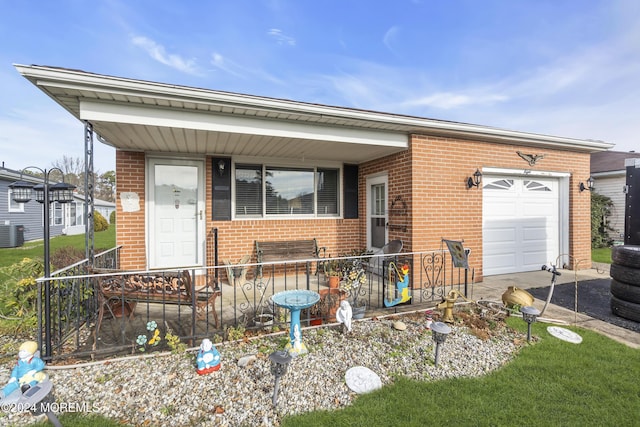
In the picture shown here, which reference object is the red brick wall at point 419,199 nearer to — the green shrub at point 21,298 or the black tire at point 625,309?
the green shrub at point 21,298

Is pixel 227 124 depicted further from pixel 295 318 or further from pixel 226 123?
pixel 295 318

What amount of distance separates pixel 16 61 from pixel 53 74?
0.33 meters

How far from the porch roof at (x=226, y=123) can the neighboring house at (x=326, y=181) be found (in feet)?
0.07

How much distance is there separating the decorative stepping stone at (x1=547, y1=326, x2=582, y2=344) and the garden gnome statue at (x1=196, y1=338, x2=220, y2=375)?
394cm

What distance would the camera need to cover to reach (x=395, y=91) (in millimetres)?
10547

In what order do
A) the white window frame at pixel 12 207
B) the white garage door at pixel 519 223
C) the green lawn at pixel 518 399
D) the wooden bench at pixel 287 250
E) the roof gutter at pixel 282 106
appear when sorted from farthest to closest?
the white window frame at pixel 12 207 → the white garage door at pixel 519 223 → the wooden bench at pixel 287 250 → the roof gutter at pixel 282 106 → the green lawn at pixel 518 399

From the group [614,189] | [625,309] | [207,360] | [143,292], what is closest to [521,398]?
[207,360]

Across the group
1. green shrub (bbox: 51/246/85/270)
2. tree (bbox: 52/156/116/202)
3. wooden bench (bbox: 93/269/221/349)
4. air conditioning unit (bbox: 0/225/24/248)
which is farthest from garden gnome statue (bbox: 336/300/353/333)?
tree (bbox: 52/156/116/202)

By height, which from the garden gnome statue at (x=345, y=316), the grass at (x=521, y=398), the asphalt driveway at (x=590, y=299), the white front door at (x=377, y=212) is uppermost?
the white front door at (x=377, y=212)

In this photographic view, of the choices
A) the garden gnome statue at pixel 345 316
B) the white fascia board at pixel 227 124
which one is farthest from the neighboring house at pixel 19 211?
the garden gnome statue at pixel 345 316

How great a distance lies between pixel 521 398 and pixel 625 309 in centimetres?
302

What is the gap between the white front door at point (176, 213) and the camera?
5742 millimetres

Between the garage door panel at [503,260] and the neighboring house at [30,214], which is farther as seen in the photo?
the neighboring house at [30,214]

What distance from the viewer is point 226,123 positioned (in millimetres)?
4184
